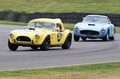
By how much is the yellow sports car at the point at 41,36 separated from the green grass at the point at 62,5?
2588 centimetres

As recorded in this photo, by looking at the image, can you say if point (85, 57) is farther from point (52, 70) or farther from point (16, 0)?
point (16, 0)

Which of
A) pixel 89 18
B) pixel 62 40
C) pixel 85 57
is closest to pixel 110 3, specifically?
pixel 89 18

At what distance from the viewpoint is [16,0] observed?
59.7 m

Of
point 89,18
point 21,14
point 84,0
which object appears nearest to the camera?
point 89,18

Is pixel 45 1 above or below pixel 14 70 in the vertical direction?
below

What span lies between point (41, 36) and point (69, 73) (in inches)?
284

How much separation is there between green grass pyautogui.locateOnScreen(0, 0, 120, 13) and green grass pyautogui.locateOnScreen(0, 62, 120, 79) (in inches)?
1323

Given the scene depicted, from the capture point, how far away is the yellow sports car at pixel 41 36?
19719 mm

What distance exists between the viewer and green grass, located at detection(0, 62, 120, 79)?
12.0 metres

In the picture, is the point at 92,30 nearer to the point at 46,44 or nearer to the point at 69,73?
the point at 46,44

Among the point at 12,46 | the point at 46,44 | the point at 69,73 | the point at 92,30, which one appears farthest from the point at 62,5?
the point at 69,73

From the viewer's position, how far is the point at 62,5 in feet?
177

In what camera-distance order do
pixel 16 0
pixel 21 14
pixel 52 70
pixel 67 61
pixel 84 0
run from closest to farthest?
pixel 52 70 < pixel 67 61 < pixel 21 14 < pixel 84 0 < pixel 16 0

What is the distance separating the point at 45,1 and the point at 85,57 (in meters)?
39.7
